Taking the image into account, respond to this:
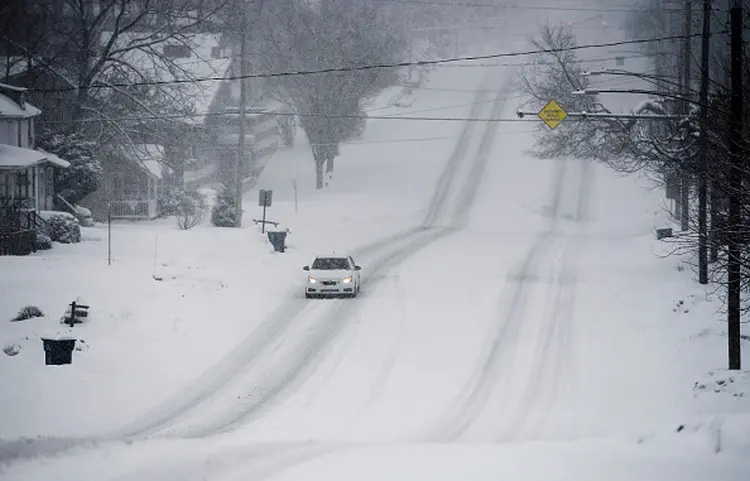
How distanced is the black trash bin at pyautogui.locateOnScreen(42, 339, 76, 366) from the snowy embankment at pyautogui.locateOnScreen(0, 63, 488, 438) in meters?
0.27

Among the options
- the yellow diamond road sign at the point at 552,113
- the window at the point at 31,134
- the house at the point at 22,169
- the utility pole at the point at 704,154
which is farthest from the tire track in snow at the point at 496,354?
the window at the point at 31,134

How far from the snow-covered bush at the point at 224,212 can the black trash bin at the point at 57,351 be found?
24419 millimetres

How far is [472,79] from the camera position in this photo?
103000 mm

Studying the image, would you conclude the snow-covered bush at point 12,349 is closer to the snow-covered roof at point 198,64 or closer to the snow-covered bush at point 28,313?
the snow-covered bush at point 28,313

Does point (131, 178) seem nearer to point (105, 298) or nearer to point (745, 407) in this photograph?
point (105, 298)

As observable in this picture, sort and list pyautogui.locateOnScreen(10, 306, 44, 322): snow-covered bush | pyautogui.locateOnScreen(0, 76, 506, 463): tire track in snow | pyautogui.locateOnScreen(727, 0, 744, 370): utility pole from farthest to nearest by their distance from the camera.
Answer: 1. pyautogui.locateOnScreen(10, 306, 44, 322): snow-covered bush
2. pyautogui.locateOnScreen(727, 0, 744, 370): utility pole
3. pyautogui.locateOnScreen(0, 76, 506, 463): tire track in snow

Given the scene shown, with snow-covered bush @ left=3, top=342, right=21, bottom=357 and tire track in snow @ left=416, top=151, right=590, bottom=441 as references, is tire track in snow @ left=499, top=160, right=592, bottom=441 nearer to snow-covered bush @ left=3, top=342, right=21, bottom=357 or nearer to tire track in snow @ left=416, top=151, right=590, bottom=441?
tire track in snow @ left=416, top=151, right=590, bottom=441

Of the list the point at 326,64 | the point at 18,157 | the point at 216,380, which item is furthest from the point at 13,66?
the point at 216,380

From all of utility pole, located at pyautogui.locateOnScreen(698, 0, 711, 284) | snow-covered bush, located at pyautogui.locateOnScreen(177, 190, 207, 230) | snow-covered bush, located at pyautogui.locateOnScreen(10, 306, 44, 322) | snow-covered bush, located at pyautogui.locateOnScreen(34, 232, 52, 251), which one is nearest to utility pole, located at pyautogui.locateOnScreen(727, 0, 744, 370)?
utility pole, located at pyautogui.locateOnScreen(698, 0, 711, 284)

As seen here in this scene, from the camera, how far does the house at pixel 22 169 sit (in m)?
38.0

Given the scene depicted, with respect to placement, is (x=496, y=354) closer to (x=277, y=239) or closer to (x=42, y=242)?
(x=277, y=239)

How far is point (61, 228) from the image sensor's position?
39.3m

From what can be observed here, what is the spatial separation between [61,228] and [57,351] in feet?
61.7

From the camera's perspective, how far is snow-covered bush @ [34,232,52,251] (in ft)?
121
